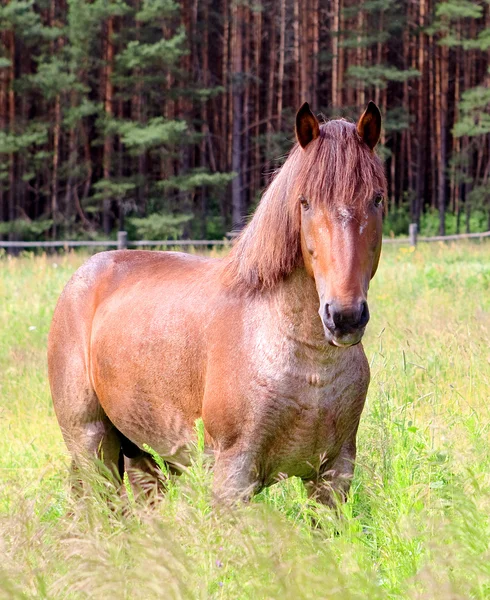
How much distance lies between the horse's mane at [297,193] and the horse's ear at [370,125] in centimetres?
4

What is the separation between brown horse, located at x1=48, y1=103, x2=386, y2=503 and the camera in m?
2.79

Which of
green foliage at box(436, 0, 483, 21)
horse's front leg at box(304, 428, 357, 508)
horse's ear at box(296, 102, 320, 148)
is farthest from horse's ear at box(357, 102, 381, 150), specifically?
green foliage at box(436, 0, 483, 21)

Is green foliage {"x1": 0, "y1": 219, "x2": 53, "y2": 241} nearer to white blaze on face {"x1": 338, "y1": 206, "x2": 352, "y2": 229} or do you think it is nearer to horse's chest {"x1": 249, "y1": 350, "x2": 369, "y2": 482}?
horse's chest {"x1": 249, "y1": 350, "x2": 369, "y2": 482}

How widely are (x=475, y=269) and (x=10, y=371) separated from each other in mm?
7229

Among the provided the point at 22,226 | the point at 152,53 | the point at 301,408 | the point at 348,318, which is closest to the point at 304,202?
the point at 348,318

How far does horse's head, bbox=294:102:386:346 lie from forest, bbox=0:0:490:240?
23.0 metres

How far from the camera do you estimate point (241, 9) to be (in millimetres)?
28281

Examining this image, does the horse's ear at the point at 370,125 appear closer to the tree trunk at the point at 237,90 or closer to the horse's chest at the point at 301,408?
the horse's chest at the point at 301,408

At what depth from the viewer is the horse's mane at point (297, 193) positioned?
2.81 metres

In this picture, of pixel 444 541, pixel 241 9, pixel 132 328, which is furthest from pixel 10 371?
pixel 241 9

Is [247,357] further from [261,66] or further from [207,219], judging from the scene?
[261,66]

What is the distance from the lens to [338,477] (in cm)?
316

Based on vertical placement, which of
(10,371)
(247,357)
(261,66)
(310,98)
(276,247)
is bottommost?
(10,371)

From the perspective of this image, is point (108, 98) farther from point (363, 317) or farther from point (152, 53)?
point (363, 317)
